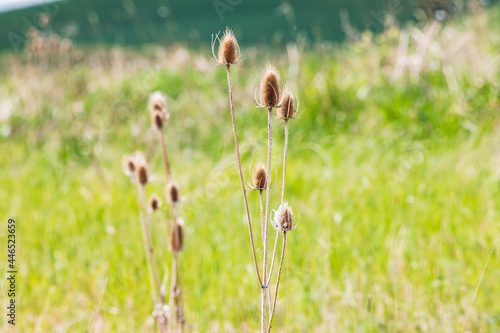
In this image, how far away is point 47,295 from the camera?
6.61 ft

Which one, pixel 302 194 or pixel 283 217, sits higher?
pixel 302 194

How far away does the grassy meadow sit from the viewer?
73.7 inches

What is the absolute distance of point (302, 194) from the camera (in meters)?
2.90

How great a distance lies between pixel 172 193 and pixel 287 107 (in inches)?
19.2

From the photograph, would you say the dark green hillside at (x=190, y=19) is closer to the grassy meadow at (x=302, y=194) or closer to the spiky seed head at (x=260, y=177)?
the grassy meadow at (x=302, y=194)

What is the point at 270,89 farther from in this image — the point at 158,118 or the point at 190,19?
the point at 190,19

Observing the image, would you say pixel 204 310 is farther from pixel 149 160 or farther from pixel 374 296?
pixel 149 160

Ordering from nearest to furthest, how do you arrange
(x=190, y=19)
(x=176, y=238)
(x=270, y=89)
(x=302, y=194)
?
1. (x=270, y=89)
2. (x=176, y=238)
3. (x=302, y=194)
4. (x=190, y=19)

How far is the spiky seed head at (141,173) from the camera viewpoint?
1390 millimetres

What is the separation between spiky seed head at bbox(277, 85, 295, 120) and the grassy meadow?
1.7 inches

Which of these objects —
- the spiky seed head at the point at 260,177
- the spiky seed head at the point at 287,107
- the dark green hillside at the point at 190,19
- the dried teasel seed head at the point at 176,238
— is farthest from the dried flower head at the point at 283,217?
the dark green hillside at the point at 190,19

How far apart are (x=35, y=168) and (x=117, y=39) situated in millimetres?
11303

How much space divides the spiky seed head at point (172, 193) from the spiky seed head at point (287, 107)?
1.49ft

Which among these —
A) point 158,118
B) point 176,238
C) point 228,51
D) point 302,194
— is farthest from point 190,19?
point 228,51
